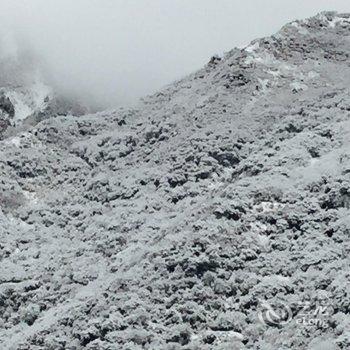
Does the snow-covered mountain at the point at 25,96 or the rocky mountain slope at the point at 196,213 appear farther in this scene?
→ the snow-covered mountain at the point at 25,96

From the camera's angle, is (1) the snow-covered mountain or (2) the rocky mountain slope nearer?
(2) the rocky mountain slope

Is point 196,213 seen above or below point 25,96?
above

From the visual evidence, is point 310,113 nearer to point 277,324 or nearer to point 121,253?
point 121,253

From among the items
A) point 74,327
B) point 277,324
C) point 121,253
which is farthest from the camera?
point 121,253

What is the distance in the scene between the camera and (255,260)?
30.6 meters

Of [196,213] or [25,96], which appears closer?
[196,213]

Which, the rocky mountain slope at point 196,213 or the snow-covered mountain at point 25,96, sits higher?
the rocky mountain slope at point 196,213

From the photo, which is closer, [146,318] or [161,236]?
[146,318]

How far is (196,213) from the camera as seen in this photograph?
33844mm

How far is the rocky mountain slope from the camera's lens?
2819 cm

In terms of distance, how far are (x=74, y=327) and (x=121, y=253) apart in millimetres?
6674

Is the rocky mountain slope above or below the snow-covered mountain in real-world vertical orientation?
above

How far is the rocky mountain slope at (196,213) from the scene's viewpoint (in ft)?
92.5

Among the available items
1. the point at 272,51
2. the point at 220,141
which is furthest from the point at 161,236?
the point at 272,51
